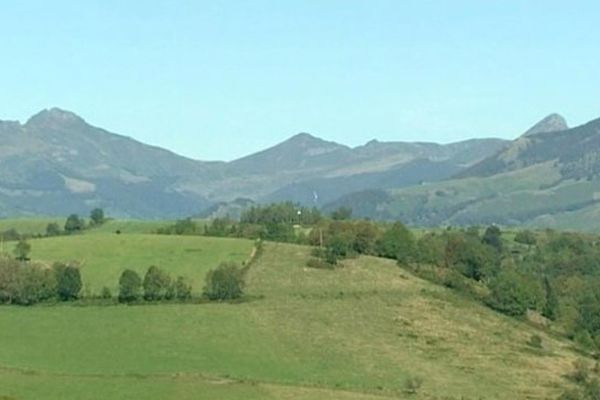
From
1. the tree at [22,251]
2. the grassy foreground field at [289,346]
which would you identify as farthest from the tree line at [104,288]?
the tree at [22,251]

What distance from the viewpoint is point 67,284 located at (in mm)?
162875

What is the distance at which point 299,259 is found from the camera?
19100 centimetres

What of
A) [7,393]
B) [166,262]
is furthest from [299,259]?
[7,393]

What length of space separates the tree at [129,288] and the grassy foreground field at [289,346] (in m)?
5.40

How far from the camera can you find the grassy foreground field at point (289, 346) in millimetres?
112375

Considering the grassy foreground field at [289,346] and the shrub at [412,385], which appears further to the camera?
the shrub at [412,385]

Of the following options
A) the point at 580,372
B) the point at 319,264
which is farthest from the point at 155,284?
the point at 580,372

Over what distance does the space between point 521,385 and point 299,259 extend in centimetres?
6981

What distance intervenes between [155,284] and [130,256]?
25895mm

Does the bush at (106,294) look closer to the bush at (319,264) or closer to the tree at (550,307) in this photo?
the bush at (319,264)

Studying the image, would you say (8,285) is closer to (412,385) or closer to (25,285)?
(25,285)

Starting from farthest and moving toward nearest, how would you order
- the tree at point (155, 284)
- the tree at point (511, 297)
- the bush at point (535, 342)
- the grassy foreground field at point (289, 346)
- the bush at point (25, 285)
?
the tree at point (511, 297)
the tree at point (155, 284)
the bush at point (25, 285)
the bush at point (535, 342)
the grassy foreground field at point (289, 346)

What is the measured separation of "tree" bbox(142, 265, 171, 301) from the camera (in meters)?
163

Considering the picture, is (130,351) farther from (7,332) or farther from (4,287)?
(4,287)
